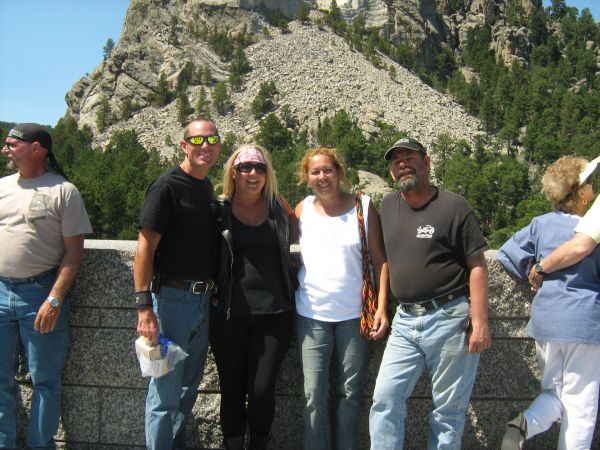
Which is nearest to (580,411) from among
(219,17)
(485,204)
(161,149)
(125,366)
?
(125,366)

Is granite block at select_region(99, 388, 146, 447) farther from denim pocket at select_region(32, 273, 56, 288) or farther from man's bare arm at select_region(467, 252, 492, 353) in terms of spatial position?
man's bare arm at select_region(467, 252, 492, 353)

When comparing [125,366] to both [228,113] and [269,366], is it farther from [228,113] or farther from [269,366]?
[228,113]

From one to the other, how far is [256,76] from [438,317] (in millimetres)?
112101

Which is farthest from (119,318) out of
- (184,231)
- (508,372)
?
(508,372)

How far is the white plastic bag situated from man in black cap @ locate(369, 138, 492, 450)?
128cm

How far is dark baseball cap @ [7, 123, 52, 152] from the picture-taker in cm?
409

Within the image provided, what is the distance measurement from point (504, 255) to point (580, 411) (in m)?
1.07

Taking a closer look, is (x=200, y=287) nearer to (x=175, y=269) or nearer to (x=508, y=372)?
(x=175, y=269)

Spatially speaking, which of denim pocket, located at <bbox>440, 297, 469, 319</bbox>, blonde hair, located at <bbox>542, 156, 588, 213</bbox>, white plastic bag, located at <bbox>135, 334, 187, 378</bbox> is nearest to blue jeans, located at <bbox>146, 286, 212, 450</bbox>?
white plastic bag, located at <bbox>135, 334, 187, 378</bbox>

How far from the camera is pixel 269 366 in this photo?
3926mm

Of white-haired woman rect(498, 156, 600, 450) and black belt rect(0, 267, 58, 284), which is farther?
black belt rect(0, 267, 58, 284)

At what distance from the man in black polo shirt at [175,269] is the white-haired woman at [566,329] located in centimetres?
208

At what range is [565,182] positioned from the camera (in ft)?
12.8

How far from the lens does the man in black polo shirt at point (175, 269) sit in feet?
12.4
